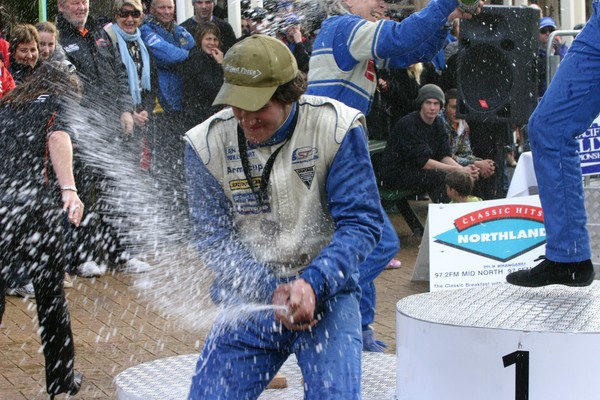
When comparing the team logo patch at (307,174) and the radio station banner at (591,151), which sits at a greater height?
the team logo patch at (307,174)

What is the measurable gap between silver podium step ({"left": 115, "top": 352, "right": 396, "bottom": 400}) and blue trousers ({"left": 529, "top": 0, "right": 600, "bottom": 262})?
1014mm

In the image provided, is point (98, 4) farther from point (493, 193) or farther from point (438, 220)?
point (438, 220)

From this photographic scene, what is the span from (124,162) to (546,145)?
607 centimetres

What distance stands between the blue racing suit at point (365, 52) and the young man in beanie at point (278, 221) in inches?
87.9

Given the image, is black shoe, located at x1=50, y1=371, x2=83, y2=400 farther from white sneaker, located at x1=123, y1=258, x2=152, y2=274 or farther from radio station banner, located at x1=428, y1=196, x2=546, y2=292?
white sneaker, located at x1=123, y1=258, x2=152, y2=274

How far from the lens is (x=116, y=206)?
1019 cm

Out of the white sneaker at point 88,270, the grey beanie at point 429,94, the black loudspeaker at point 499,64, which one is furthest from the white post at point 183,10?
the black loudspeaker at point 499,64

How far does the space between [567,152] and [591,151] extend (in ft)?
12.5

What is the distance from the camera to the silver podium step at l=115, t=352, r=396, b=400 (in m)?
5.17

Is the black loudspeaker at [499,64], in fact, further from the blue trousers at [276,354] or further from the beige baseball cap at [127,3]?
the blue trousers at [276,354]

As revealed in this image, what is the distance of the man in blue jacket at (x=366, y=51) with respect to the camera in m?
6.00

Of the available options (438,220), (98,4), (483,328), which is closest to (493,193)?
(438,220)

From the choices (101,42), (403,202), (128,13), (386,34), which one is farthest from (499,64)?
(386,34)

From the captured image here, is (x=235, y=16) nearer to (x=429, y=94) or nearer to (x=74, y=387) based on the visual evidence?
(x=429, y=94)
